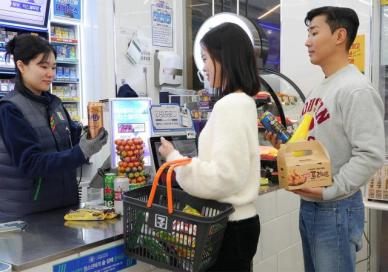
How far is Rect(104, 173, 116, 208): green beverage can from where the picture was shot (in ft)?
7.19

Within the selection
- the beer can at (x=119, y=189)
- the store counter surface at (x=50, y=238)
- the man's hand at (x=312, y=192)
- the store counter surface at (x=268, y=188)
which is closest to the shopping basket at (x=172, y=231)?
the store counter surface at (x=50, y=238)

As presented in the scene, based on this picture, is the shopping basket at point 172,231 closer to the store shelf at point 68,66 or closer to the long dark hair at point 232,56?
the long dark hair at point 232,56

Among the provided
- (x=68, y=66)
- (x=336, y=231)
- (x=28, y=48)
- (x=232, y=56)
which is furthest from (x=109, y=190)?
(x=68, y=66)

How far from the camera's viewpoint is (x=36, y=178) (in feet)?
7.22

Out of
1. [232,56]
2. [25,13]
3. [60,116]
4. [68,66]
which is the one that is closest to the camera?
[232,56]

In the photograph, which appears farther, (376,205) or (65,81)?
(65,81)

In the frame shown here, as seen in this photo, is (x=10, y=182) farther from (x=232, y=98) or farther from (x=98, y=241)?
(x=232, y=98)

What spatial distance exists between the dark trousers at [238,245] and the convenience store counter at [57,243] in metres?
0.42

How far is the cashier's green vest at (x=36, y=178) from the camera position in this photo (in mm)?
2180

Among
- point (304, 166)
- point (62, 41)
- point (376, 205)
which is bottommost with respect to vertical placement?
point (376, 205)

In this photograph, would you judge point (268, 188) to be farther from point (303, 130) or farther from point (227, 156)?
point (227, 156)

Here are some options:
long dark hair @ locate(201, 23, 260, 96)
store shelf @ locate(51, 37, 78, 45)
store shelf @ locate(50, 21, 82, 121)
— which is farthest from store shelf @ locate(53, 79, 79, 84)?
long dark hair @ locate(201, 23, 260, 96)

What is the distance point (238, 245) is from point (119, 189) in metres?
0.69

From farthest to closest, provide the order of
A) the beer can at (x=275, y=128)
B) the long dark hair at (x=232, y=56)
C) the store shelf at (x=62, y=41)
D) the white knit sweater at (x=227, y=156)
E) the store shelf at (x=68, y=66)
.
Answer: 1. the store shelf at (x=68, y=66)
2. the store shelf at (x=62, y=41)
3. the beer can at (x=275, y=128)
4. the long dark hair at (x=232, y=56)
5. the white knit sweater at (x=227, y=156)
